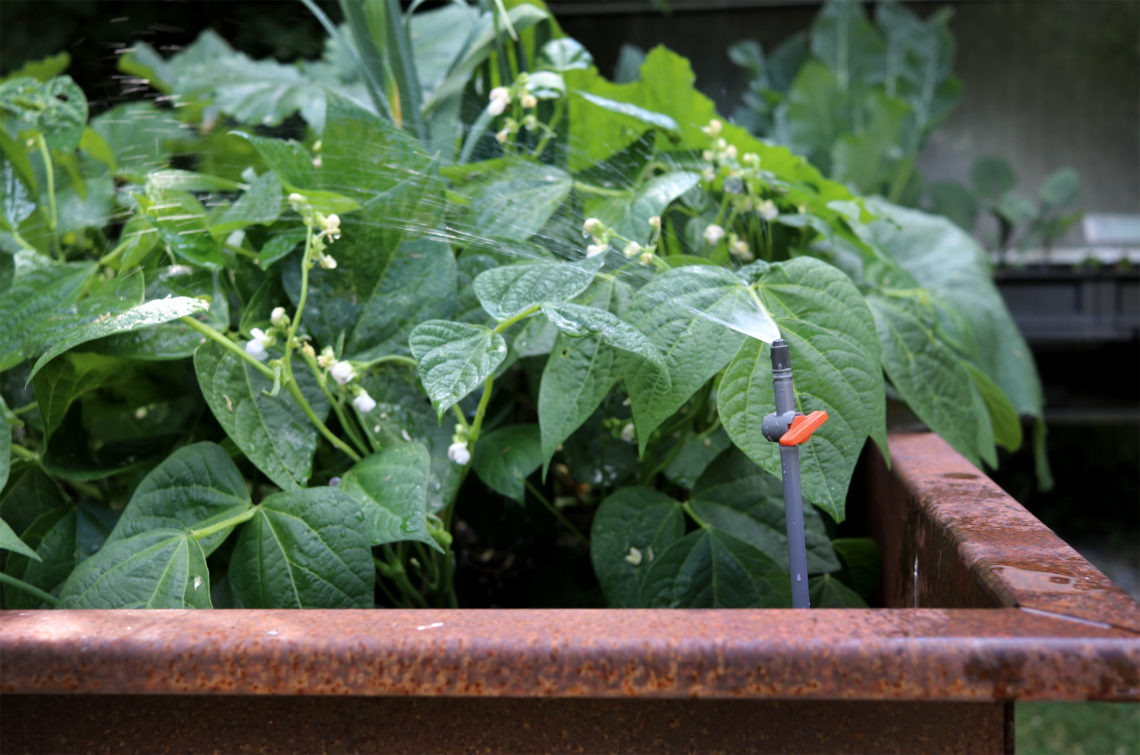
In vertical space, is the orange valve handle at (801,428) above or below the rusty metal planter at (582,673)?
above

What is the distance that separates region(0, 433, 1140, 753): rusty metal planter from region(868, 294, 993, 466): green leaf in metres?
0.22

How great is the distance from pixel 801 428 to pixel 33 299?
0.50 m

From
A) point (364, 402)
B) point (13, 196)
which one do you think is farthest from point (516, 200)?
point (13, 196)

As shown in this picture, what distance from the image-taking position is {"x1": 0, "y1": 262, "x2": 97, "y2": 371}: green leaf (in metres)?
0.53

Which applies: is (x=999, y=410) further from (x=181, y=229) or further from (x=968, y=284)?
(x=181, y=229)

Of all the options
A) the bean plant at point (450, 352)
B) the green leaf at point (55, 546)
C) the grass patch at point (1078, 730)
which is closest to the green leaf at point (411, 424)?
the bean plant at point (450, 352)

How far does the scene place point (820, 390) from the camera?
457mm

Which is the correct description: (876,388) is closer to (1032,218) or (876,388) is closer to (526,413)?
(526,413)

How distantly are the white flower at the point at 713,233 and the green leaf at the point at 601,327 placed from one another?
0.21 m

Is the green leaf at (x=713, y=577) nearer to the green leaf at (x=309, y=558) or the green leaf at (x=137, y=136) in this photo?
the green leaf at (x=309, y=558)

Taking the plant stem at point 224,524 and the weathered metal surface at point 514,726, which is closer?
the weathered metal surface at point 514,726

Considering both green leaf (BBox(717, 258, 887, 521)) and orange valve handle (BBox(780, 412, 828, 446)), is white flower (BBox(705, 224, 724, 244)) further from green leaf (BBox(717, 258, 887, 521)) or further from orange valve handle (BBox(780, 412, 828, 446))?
orange valve handle (BBox(780, 412, 828, 446))

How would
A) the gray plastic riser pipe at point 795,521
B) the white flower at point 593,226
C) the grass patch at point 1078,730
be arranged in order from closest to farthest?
the gray plastic riser pipe at point 795,521 < the white flower at point 593,226 < the grass patch at point 1078,730

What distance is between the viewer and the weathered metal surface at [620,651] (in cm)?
31
